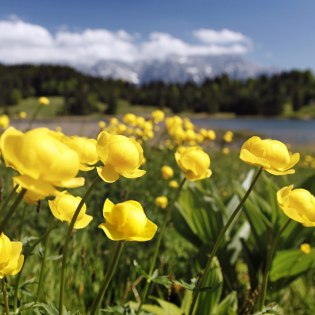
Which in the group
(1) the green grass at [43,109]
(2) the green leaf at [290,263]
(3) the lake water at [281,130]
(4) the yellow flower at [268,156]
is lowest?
(1) the green grass at [43,109]

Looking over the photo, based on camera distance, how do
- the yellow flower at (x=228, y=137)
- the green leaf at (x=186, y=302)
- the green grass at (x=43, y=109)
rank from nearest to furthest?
the green leaf at (x=186, y=302), the yellow flower at (x=228, y=137), the green grass at (x=43, y=109)

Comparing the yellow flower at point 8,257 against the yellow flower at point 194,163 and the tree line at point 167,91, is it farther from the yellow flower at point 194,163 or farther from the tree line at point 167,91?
the tree line at point 167,91

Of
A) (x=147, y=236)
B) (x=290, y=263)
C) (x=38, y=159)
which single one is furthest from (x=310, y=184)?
(x=38, y=159)

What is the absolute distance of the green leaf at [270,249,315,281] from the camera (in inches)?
74.0

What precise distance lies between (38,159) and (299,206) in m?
0.60

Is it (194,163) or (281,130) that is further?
(281,130)

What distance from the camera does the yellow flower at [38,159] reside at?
0.50 m

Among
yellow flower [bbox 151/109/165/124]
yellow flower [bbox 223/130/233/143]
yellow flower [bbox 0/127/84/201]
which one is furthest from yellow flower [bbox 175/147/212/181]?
yellow flower [bbox 223/130/233/143]

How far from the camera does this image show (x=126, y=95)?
219 feet

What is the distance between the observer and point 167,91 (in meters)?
69.8

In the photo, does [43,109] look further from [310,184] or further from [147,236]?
[147,236]

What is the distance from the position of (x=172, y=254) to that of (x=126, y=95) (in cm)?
6533

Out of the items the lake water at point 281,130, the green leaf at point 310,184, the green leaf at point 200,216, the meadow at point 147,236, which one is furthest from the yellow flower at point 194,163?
the lake water at point 281,130

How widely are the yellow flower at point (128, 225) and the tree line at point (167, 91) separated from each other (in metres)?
52.7
